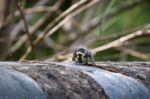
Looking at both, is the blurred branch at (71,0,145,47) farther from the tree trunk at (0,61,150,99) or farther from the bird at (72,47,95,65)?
Result: the tree trunk at (0,61,150,99)

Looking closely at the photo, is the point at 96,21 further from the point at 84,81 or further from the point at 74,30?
the point at 84,81

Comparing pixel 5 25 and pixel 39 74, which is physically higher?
pixel 5 25

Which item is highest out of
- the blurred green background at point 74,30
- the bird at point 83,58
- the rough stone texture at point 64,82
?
the blurred green background at point 74,30

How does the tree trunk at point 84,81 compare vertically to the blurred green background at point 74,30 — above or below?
below

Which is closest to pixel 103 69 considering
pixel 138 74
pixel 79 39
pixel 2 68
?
pixel 138 74

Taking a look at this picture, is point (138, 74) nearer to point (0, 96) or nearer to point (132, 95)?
point (132, 95)

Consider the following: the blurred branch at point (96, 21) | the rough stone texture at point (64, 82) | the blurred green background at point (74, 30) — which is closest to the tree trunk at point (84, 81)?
the rough stone texture at point (64, 82)

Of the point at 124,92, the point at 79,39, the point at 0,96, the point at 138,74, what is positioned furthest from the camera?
the point at 79,39

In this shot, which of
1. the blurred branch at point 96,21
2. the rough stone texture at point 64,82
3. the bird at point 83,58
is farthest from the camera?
the blurred branch at point 96,21

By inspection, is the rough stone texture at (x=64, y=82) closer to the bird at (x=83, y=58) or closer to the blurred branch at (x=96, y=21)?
the bird at (x=83, y=58)
